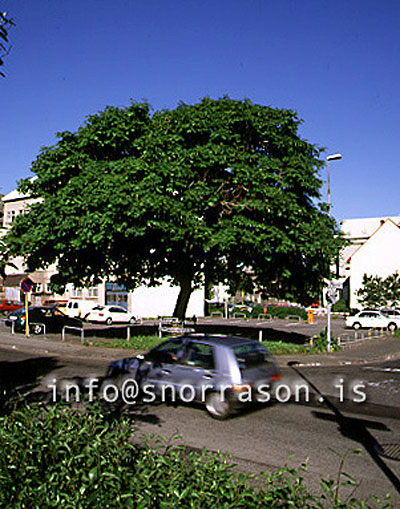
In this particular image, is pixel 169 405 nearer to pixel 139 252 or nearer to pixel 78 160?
pixel 139 252

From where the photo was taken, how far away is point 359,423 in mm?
9125

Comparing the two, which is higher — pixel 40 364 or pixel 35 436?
pixel 35 436

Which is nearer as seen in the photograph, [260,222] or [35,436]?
[35,436]

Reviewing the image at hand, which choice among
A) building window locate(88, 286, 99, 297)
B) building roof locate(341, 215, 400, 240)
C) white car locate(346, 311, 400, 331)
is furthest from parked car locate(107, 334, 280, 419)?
building roof locate(341, 215, 400, 240)

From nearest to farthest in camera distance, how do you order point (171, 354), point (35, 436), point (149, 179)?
point (35, 436) → point (171, 354) → point (149, 179)

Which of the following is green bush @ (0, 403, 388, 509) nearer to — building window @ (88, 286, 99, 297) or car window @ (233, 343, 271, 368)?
car window @ (233, 343, 271, 368)

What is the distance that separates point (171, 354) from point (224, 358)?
4.74ft

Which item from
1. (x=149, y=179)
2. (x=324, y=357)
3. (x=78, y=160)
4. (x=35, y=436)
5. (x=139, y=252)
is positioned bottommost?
(x=324, y=357)

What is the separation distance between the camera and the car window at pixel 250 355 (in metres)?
9.17

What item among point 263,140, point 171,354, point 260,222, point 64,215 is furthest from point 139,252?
point 171,354

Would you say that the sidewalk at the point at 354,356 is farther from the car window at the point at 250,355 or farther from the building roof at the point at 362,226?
the building roof at the point at 362,226

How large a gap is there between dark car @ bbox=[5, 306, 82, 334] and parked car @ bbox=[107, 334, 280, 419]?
19617mm

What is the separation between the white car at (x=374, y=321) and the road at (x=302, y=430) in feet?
78.6


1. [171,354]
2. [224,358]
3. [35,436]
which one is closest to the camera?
[35,436]
